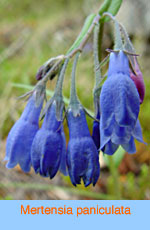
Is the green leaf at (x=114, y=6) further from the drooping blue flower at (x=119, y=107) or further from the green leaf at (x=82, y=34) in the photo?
the drooping blue flower at (x=119, y=107)

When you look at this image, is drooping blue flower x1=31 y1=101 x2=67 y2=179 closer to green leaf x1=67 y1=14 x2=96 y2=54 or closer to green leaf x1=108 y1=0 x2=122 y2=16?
green leaf x1=67 y1=14 x2=96 y2=54

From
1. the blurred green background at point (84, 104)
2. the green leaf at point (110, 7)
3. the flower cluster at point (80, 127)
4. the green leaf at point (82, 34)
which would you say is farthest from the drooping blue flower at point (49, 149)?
the green leaf at point (110, 7)

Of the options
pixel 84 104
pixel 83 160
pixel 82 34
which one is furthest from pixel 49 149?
pixel 84 104

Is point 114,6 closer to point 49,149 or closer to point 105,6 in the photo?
point 105,6

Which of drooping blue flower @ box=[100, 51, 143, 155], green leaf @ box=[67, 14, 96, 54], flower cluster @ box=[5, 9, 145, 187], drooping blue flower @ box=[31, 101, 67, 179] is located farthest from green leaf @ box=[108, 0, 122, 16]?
drooping blue flower @ box=[31, 101, 67, 179]

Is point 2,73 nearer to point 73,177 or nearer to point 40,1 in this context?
point 73,177

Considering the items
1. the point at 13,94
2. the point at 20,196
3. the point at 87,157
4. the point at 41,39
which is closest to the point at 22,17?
the point at 41,39
